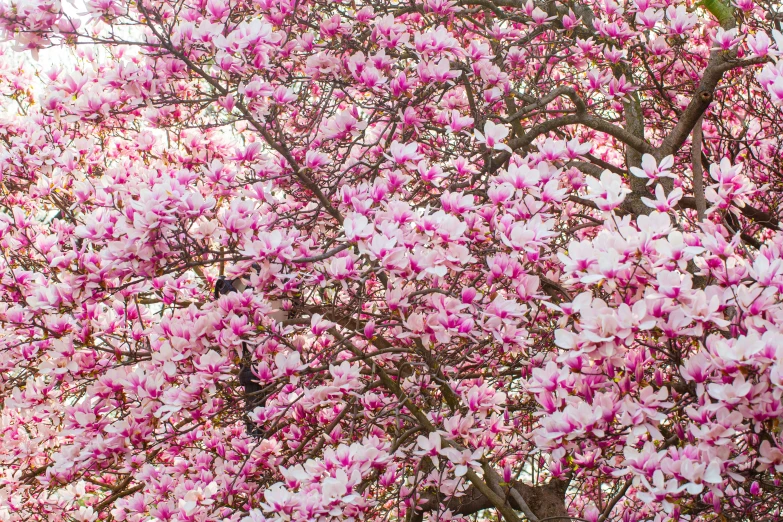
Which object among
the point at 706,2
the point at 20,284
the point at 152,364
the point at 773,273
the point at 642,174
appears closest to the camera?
the point at 773,273

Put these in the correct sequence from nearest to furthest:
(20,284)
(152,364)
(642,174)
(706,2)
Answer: (642,174) → (152,364) → (20,284) → (706,2)

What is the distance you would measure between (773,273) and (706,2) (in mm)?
2034

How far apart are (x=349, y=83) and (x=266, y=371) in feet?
4.79

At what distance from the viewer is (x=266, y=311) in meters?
2.65

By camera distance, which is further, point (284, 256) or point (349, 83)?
point (349, 83)

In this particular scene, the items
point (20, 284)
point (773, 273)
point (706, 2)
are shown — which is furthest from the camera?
point (706, 2)

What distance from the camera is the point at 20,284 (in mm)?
3189

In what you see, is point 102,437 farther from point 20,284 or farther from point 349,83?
point 349,83

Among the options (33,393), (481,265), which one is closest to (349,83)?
(481,265)

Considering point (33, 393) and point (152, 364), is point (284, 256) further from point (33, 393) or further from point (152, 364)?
point (33, 393)

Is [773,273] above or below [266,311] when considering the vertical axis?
below

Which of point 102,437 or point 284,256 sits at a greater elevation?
point 284,256

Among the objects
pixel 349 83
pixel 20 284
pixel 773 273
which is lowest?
pixel 773 273

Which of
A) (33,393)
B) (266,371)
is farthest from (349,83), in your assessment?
(33,393)
